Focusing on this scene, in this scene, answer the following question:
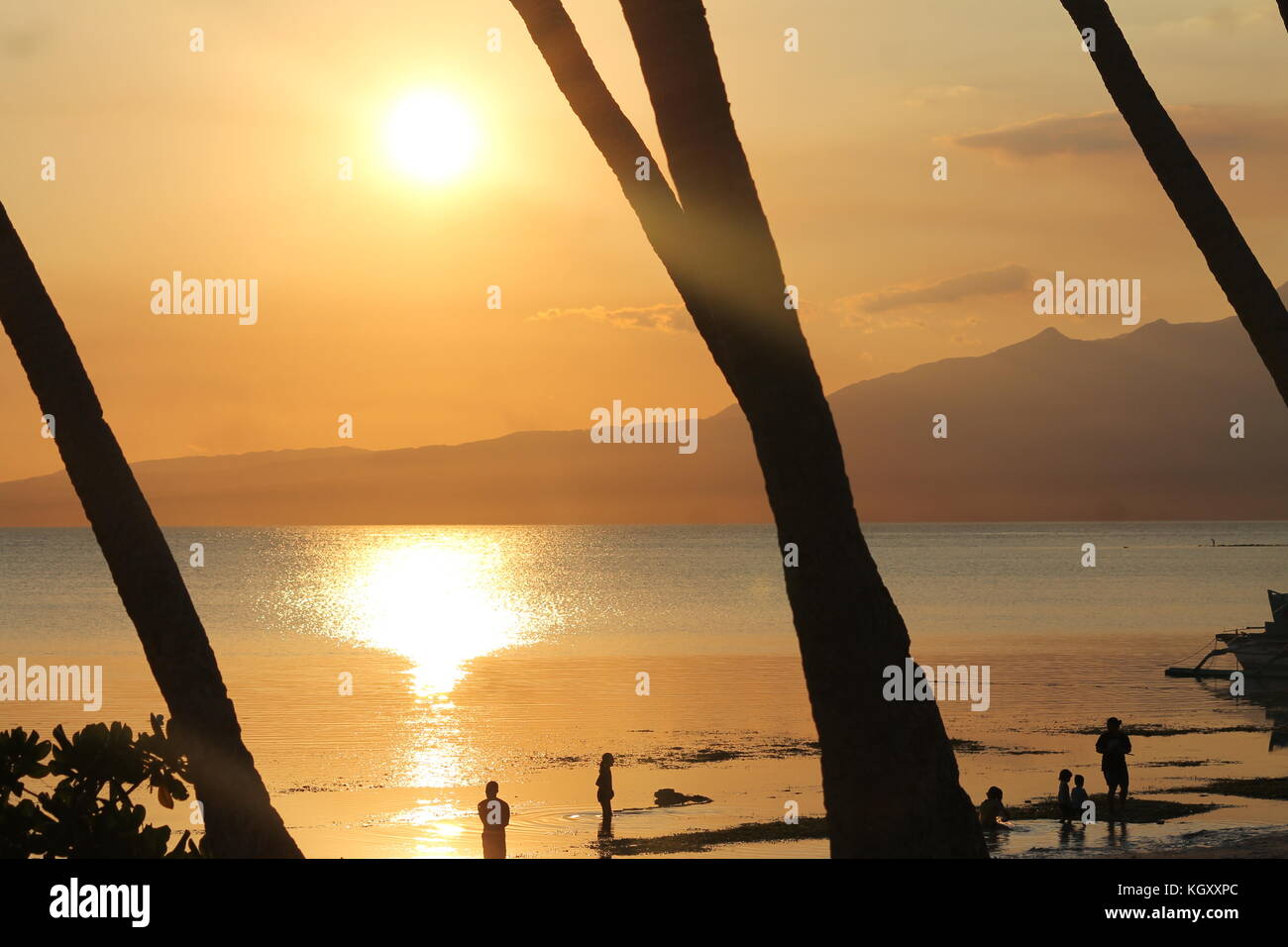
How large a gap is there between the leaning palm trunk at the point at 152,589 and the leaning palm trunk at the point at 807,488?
9.12ft

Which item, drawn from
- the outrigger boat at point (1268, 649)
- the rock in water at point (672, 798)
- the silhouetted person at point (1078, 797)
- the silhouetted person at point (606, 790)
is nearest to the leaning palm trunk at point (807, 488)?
the silhouetted person at point (1078, 797)

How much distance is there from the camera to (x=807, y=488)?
19.2 ft

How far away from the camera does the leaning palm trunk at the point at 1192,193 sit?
302 inches

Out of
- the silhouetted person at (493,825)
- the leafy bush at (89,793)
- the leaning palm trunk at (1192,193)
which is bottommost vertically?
the silhouetted person at (493,825)

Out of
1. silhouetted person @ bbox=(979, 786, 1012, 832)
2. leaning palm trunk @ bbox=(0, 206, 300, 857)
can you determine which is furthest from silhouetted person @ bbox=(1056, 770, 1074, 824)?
leaning palm trunk @ bbox=(0, 206, 300, 857)

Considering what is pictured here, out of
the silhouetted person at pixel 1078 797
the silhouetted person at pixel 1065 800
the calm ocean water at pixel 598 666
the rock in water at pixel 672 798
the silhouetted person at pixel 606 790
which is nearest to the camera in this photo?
the silhouetted person at pixel 1065 800

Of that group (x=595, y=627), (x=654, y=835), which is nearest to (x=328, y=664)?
(x=595, y=627)

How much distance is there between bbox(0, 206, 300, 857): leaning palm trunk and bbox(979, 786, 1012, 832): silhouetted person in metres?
18.9

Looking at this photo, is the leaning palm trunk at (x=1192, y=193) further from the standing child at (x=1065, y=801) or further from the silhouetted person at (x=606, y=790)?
the silhouetted person at (x=606, y=790)

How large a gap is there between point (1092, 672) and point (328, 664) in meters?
35.0

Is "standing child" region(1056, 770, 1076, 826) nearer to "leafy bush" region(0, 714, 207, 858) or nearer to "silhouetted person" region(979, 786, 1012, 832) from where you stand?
"silhouetted person" region(979, 786, 1012, 832)

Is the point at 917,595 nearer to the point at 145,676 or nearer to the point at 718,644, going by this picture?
the point at 718,644

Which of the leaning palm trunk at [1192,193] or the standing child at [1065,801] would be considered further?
the standing child at [1065,801]

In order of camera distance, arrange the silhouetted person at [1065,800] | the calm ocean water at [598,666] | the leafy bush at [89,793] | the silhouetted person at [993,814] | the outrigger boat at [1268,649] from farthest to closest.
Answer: the outrigger boat at [1268,649], the calm ocean water at [598,666], the silhouetted person at [1065,800], the silhouetted person at [993,814], the leafy bush at [89,793]
